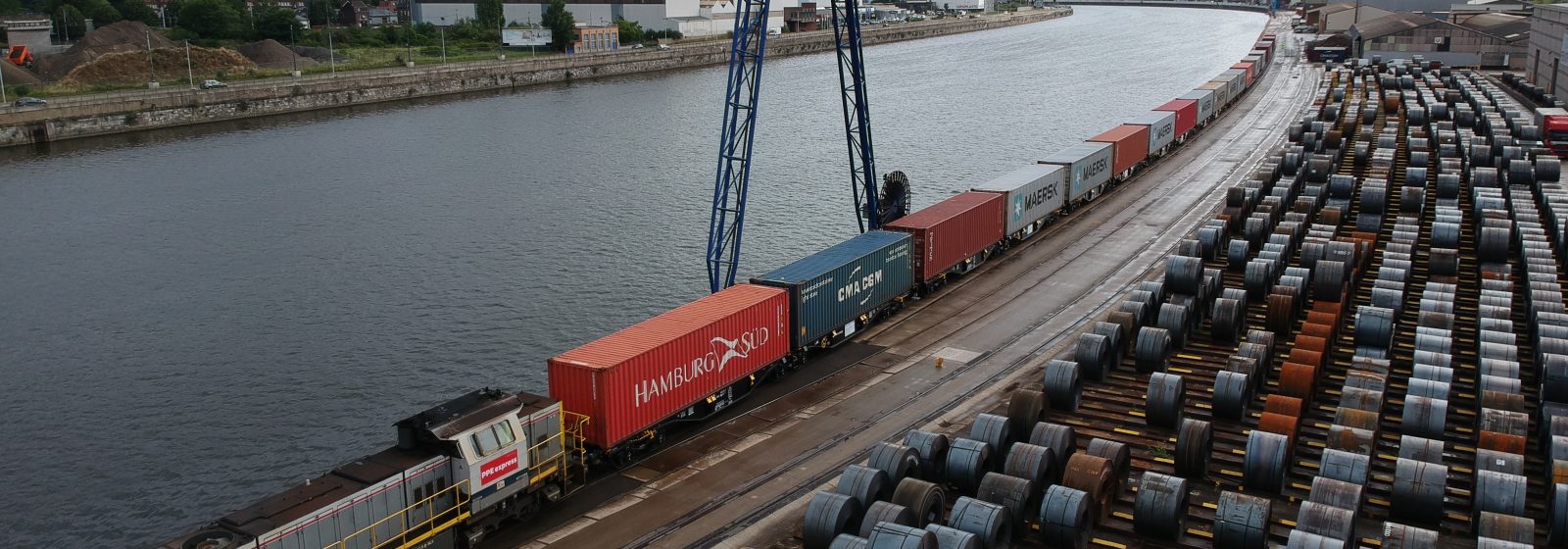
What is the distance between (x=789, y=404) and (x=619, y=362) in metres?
8.53

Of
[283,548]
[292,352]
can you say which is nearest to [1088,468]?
[283,548]

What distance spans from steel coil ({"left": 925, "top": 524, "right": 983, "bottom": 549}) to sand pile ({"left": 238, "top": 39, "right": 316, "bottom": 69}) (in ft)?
410

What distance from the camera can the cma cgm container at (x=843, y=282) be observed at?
129 feet

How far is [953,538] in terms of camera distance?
24500 millimetres

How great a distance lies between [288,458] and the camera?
1490 inches

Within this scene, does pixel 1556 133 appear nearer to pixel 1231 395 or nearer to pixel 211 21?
pixel 1231 395

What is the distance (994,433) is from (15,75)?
113 metres

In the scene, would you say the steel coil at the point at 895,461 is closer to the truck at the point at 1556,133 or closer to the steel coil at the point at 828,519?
the steel coil at the point at 828,519

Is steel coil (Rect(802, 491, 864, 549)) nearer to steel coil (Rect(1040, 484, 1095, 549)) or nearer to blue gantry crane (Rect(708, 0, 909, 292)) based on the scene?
steel coil (Rect(1040, 484, 1095, 549))

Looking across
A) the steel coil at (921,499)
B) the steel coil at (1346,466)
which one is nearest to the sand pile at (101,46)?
the steel coil at (921,499)

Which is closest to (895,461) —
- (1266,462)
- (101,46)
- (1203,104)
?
(1266,462)

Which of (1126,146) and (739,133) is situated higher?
(739,133)

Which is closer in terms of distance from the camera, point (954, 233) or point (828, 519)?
point (828, 519)

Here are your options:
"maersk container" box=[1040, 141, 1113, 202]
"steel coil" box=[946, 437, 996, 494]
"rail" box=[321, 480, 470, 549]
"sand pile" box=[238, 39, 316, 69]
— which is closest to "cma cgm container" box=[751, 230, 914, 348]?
"steel coil" box=[946, 437, 996, 494]
